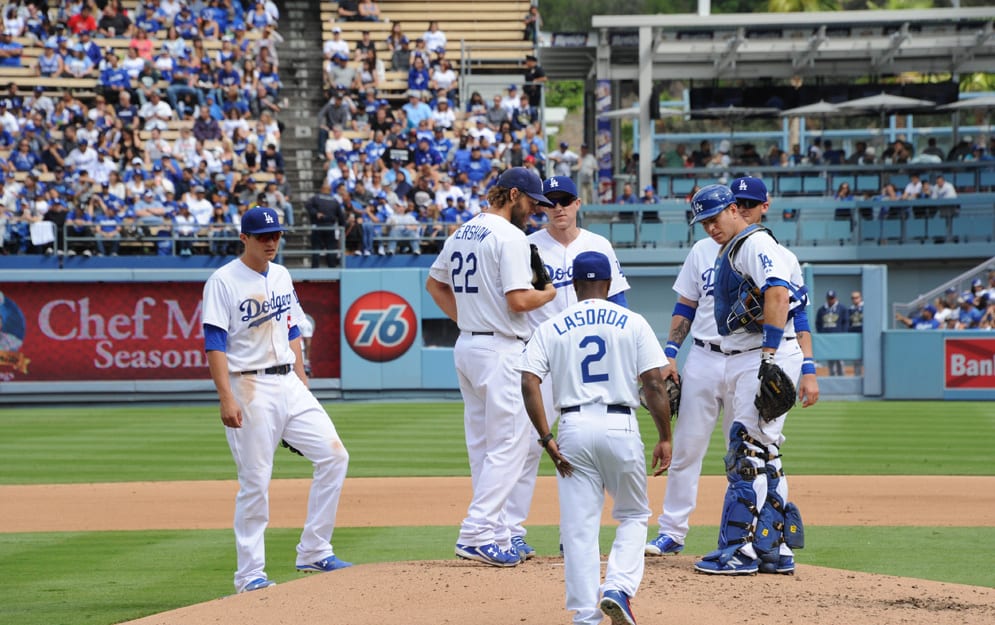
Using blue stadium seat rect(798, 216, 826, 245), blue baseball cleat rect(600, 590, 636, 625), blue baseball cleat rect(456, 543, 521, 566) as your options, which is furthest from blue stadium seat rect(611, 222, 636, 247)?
blue baseball cleat rect(600, 590, 636, 625)

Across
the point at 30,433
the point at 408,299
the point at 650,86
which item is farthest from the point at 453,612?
the point at 650,86

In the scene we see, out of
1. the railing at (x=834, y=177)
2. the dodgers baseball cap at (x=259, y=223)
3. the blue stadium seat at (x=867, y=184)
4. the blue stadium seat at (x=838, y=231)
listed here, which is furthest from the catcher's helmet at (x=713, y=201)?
the blue stadium seat at (x=867, y=184)

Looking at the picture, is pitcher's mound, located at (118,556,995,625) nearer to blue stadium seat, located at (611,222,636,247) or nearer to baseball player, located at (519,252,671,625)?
baseball player, located at (519,252,671,625)

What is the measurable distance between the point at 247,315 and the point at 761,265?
2943 mm

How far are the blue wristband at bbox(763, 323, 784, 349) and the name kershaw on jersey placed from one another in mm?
1301

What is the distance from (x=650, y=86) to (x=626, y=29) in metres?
2.06

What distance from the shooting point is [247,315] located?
7.54 m

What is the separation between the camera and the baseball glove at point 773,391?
23.0ft

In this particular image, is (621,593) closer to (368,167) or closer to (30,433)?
(30,433)

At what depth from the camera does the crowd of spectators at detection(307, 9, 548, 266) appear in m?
24.2

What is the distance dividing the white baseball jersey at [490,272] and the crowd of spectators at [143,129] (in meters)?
16.7

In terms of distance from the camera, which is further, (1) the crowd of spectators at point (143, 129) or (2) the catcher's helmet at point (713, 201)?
(1) the crowd of spectators at point (143, 129)

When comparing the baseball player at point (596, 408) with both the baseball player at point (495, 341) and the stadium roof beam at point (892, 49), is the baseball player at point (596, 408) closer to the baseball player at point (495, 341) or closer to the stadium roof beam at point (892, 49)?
the baseball player at point (495, 341)

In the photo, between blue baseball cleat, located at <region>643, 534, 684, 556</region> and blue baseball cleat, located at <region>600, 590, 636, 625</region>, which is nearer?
blue baseball cleat, located at <region>600, 590, 636, 625</region>
